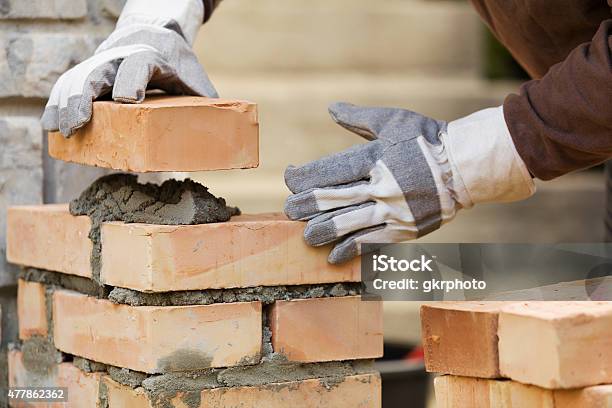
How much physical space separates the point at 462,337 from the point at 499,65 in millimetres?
4918

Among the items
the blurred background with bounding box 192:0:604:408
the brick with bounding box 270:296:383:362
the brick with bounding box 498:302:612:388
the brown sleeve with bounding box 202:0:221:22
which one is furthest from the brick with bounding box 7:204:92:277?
the blurred background with bounding box 192:0:604:408

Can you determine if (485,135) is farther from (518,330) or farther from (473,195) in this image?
(518,330)

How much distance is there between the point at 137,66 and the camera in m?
2.41

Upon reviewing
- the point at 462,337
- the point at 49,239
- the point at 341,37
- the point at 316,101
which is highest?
the point at 341,37

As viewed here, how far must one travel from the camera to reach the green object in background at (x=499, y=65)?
271 inches

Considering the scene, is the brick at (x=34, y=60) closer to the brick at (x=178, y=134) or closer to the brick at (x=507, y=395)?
the brick at (x=178, y=134)

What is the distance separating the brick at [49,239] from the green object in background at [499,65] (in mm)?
4532

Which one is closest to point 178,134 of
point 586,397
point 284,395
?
point 284,395

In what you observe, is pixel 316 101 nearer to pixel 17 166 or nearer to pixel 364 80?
pixel 364 80

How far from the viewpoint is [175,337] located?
7.48 feet

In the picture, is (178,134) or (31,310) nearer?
(178,134)

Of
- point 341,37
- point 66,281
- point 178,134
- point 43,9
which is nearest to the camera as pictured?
point 178,134

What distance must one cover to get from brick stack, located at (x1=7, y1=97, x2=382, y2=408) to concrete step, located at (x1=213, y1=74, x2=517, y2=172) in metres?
3.80

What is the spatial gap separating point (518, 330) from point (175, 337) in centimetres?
69
